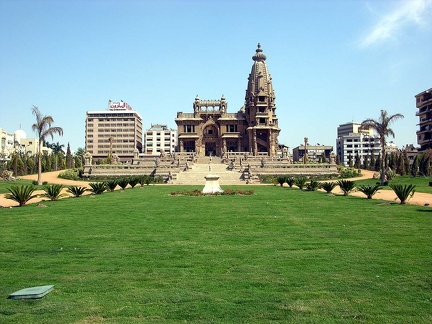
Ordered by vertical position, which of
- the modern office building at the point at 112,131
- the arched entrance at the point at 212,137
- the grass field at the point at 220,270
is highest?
the modern office building at the point at 112,131

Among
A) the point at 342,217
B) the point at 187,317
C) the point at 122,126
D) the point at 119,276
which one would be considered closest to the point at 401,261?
the point at 187,317

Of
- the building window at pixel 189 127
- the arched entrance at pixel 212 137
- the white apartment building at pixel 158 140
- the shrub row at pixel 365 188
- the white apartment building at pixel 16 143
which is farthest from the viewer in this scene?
the white apartment building at pixel 158 140

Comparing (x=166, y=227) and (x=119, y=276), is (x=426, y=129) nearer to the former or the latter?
(x=166, y=227)

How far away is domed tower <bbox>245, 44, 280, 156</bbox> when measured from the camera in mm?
87375

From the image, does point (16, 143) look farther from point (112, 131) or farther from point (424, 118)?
point (424, 118)

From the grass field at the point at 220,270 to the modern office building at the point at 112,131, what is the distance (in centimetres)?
13402

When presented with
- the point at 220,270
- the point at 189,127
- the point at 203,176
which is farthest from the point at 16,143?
the point at 220,270

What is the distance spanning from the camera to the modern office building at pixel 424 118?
88500mm

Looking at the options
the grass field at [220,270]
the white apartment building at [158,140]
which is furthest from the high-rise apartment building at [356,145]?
the grass field at [220,270]

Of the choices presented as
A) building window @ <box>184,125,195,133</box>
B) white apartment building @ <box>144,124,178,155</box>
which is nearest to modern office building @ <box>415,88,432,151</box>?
building window @ <box>184,125,195,133</box>

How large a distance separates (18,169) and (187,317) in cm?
7389

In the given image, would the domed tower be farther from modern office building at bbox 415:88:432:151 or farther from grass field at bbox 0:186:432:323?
grass field at bbox 0:186:432:323

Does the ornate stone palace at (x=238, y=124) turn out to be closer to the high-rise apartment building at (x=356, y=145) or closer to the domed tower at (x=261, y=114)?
the domed tower at (x=261, y=114)

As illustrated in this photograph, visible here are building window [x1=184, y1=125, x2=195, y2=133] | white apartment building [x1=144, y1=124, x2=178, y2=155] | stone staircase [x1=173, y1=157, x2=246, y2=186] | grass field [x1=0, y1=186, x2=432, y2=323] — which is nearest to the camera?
grass field [x1=0, y1=186, x2=432, y2=323]
